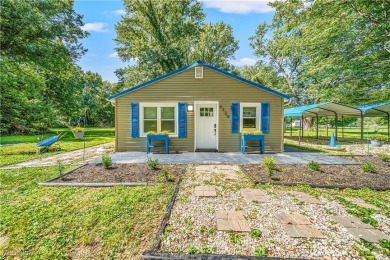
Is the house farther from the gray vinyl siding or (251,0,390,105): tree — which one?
(251,0,390,105): tree

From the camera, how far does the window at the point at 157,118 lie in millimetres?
8305

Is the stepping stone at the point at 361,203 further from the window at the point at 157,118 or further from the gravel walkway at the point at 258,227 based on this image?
the window at the point at 157,118

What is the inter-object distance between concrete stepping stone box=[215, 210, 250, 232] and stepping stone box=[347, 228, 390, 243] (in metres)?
1.41

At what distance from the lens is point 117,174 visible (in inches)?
195

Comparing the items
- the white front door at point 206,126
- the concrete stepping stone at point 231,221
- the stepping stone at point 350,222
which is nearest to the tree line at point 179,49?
the concrete stepping stone at point 231,221

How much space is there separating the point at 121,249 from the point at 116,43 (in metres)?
21.4

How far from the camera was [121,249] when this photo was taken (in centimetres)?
226

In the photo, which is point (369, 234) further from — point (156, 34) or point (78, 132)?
point (156, 34)

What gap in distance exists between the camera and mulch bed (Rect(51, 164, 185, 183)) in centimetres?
452

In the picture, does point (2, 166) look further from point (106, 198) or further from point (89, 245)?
point (89, 245)

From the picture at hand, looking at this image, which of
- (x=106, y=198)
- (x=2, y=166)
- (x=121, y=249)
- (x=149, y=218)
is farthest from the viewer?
(x=2, y=166)

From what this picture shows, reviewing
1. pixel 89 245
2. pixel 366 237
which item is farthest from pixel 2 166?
pixel 366 237

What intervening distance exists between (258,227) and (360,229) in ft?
4.58

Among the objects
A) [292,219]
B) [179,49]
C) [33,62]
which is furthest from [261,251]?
[179,49]
